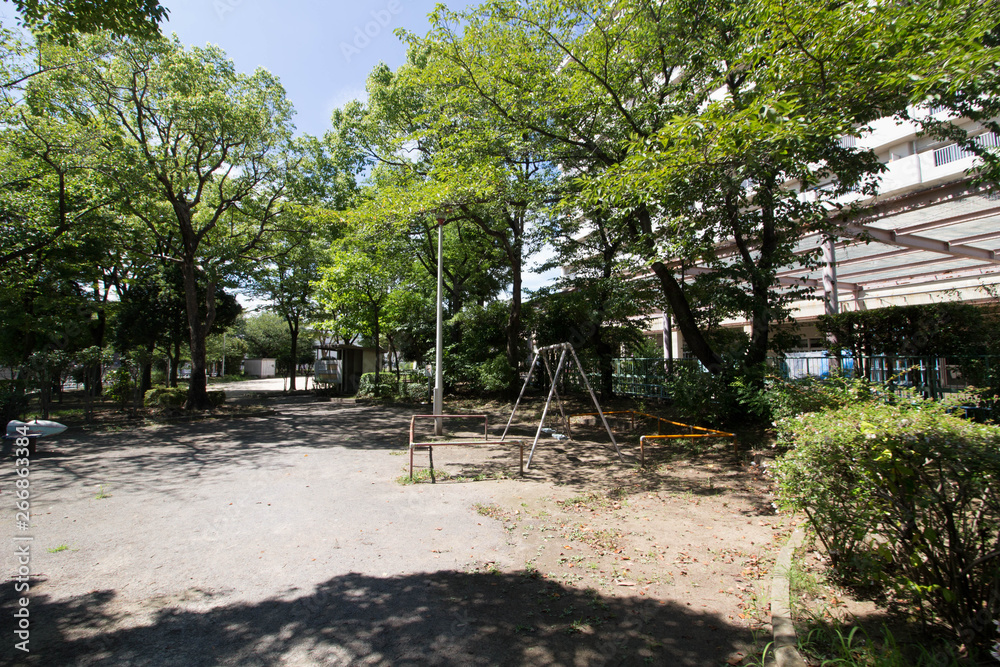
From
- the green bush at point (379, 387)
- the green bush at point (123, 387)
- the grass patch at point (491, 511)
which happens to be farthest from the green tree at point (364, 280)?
the grass patch at point (491, 511)

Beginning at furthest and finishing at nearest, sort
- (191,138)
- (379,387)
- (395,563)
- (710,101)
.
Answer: (379,387) → (191,138) → (710,101) → (395,563)

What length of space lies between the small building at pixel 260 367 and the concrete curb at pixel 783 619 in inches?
2476

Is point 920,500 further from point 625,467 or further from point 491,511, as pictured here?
point 625,467

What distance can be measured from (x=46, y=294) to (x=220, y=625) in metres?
22.8

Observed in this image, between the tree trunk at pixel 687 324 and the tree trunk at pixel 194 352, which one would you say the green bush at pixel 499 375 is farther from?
the tree trunk at pixel 194 352

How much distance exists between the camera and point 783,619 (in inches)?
122

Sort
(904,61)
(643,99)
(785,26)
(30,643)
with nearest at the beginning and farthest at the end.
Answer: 1. (30,643)
2. (904,61)
3. (785,26)
4. (643,99)

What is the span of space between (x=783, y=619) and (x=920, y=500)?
43.2 inches

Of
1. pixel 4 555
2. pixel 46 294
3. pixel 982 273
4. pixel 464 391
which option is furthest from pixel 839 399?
pixel 46 294

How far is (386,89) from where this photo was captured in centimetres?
1872

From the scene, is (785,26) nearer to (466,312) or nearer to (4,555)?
(4,555)

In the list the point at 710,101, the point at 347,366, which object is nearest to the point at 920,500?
the point at 710,101

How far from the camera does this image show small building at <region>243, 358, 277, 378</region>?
59.2 metres

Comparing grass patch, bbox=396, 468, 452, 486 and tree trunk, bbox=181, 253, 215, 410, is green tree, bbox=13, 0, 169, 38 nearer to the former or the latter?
grass patch, bbox=396, 468, 452, 486
